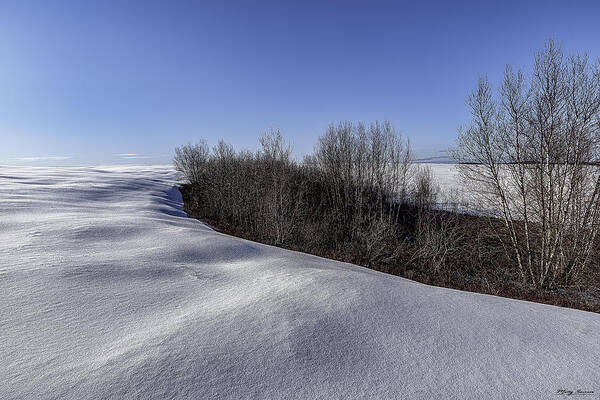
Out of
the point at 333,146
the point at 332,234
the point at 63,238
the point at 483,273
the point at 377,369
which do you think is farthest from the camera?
the point at 333,146

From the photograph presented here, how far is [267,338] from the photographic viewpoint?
2.59 meters

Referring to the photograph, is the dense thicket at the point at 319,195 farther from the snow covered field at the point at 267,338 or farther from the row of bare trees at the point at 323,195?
the snow covered field at the point at 267,338

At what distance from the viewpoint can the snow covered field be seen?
6.73 feet

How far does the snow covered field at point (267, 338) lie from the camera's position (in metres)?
2.05

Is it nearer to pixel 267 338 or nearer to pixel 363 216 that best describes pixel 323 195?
pixel 363 216

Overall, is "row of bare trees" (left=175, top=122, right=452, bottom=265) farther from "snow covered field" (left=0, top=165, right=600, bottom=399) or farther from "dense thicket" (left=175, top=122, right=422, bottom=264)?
"snow covered field" (left=0, top=165, right=600, bottom=399)

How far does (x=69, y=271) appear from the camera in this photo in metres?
4.18

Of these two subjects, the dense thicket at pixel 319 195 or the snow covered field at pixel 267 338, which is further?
the dense thicket at pixel 319 195

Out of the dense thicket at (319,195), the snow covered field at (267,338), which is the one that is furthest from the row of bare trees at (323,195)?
the snow covered field at (267,338)

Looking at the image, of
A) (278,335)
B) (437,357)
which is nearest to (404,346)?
(437,357)

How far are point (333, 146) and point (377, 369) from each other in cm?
2765

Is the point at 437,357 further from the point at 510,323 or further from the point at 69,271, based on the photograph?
the point at 69,271

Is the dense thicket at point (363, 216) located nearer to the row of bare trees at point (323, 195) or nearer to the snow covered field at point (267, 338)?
the row of bare trees at point (323, 195)

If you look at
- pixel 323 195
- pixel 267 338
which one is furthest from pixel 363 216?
pixel 267 338
